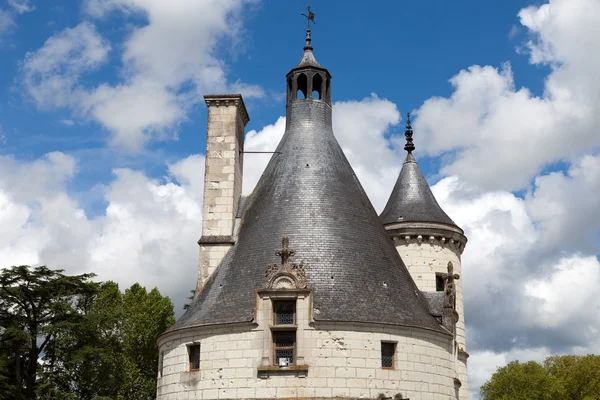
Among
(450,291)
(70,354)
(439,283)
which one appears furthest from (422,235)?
(70,354)

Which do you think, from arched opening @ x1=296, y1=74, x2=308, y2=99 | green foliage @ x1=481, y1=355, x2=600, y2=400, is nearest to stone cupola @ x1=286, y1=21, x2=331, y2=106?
arched opening @ x1=296, y1=74, x2=308, y2=99

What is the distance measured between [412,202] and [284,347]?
36.8 feet

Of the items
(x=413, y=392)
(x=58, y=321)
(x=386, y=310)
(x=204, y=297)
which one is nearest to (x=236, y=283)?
(x=204, y=297)

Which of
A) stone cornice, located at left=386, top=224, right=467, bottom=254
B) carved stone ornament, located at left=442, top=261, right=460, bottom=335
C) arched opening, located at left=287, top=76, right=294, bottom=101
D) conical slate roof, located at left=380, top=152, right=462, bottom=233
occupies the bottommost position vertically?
carved stone ornament, located at left=442, top=261, right=460, bottom=335

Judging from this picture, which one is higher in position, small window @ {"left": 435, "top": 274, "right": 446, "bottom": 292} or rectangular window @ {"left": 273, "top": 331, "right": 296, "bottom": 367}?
small window @ {"left": 435, "top": 274, "right": 446, "bottom": 292}

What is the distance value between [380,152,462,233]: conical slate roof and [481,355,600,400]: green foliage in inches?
1299

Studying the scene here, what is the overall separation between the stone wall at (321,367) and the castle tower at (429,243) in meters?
5.25

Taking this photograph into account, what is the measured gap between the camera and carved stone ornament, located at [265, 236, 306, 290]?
23.4 meters

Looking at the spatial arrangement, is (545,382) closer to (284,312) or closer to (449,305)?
(449,305)

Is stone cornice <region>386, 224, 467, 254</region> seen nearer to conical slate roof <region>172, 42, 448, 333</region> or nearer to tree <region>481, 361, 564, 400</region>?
conical slate roof <region>172, 42, 448, 333</region>

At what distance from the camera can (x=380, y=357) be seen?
23.1 m

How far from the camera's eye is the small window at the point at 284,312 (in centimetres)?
2338

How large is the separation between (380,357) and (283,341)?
320cm

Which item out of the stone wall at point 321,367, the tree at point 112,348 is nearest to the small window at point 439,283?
the stone wall at point 321,367
